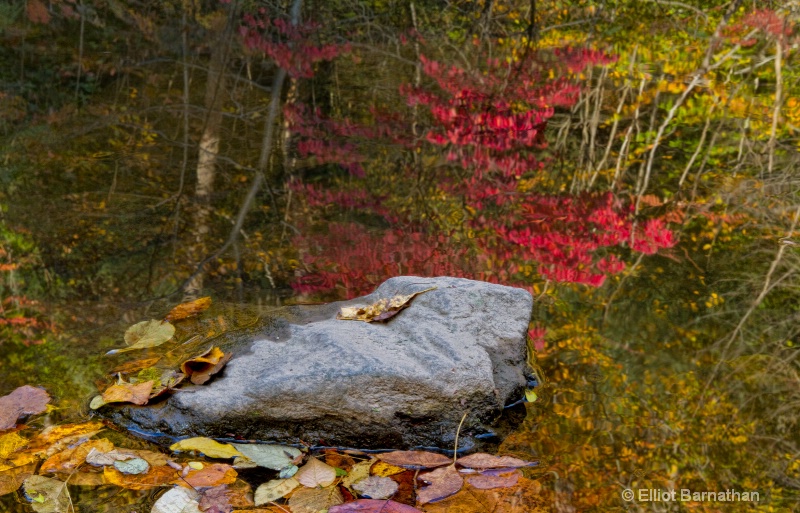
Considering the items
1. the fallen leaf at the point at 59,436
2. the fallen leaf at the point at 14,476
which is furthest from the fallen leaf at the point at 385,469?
the fallen leaf at the point at 14,476

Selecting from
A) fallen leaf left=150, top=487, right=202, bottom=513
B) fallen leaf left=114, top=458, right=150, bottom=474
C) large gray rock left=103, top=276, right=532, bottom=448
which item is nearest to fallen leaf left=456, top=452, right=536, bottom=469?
large gray rock left=103, top=276, right=532, bottom=448

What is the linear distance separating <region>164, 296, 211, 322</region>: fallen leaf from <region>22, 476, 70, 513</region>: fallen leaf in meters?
1.08

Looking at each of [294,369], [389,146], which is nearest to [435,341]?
[294,369]

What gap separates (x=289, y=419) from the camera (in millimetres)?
2350

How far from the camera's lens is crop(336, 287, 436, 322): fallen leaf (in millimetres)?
2783

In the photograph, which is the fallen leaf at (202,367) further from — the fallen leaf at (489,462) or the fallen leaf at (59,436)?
the fallen leaf at (489,462)

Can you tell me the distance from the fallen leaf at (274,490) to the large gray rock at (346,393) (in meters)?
0.24

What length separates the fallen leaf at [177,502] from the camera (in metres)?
2.00

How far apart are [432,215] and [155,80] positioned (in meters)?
4.95

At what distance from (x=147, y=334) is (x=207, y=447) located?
2.70 feet

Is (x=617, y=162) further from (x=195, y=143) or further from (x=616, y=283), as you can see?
(x=195, y=143)

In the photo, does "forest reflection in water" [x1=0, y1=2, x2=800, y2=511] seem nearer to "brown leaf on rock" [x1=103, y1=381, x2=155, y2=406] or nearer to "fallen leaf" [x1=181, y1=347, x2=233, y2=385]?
"brown leaf on rock" [x1=103, y1=381, x2=155, y2=406]

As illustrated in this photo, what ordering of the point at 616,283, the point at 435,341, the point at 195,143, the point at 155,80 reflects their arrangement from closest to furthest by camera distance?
1. the point at 435,341
2. the point at 616,283
3. the point at 195,143
4. the point at 155,80

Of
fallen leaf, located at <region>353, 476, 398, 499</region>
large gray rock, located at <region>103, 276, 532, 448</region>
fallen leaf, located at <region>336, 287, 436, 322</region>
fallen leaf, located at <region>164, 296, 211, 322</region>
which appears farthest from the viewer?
fallen leaf, located at <region>164, 296, 211, 322</region>
